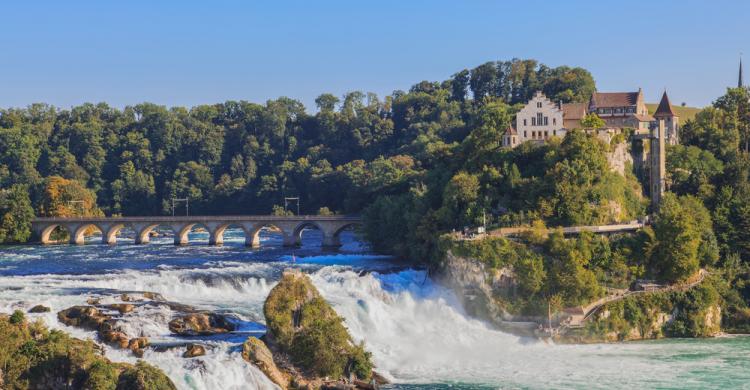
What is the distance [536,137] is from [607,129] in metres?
7.26

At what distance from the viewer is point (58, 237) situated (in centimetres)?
12119

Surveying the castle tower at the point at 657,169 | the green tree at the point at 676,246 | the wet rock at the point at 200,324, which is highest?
the castle tower at the point at 657,169

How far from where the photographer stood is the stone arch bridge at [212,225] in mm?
109812

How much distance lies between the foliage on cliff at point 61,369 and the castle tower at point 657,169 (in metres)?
54.4

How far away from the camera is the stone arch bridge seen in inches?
4323

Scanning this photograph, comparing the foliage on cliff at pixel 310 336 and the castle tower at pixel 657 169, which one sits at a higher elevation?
the castle tower at pixel 657 169

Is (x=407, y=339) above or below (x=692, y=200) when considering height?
below

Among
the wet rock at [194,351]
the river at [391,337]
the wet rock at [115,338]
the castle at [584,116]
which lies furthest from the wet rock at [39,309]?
the castle at [584,116]

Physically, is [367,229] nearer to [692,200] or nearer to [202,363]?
[692,200]

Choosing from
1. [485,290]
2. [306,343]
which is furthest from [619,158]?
[306,343]

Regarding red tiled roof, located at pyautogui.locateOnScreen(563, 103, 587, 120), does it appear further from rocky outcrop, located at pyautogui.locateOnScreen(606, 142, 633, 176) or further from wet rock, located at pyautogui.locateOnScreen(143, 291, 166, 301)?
wet rock, located at pyautogui.locateOnScreen(143, 291, 166, 301)

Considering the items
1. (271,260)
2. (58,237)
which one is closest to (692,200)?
(271,260)

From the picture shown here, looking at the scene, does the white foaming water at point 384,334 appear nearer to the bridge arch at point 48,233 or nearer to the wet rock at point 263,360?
the wet rock at point 263,360

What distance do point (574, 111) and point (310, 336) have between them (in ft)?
169
